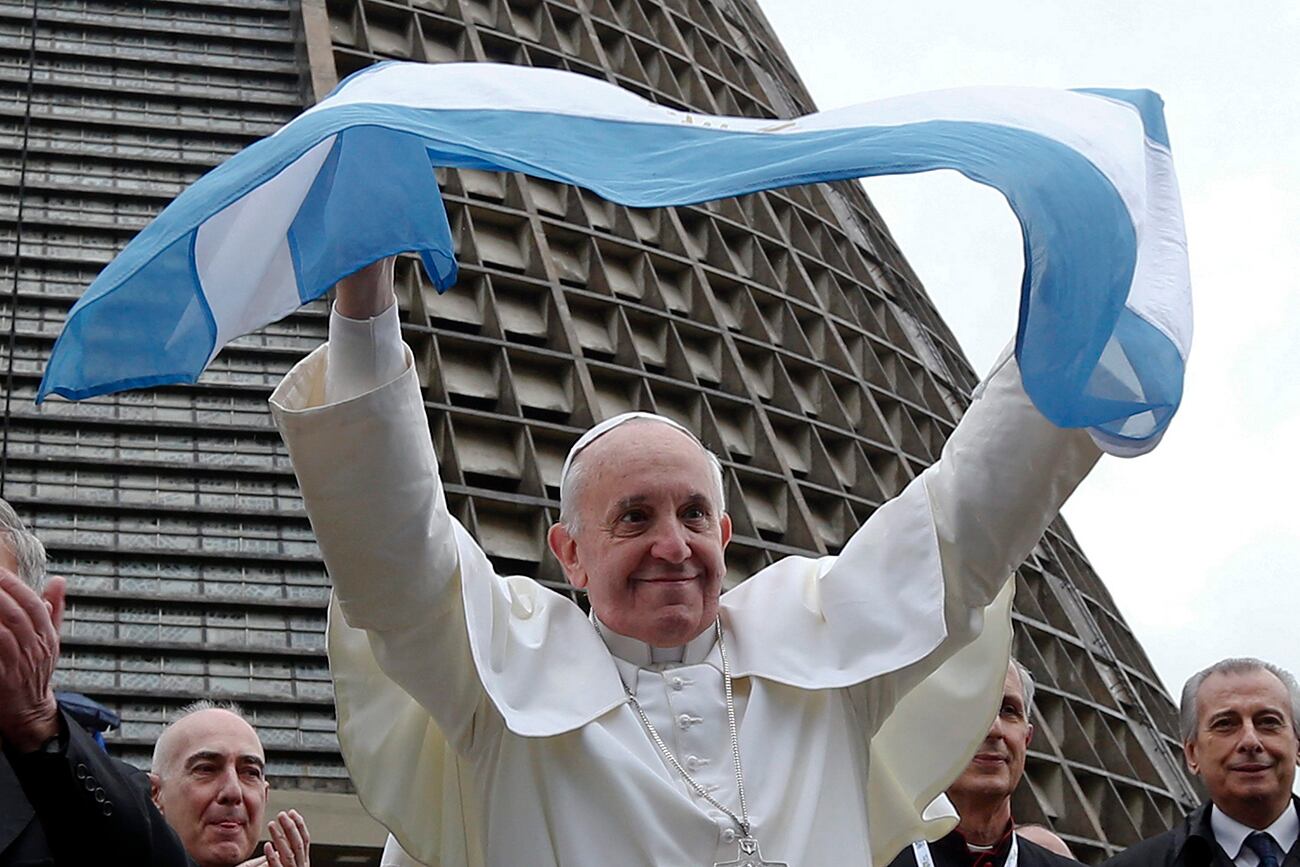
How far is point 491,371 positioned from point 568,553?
16.5m

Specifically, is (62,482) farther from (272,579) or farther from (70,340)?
(70,340)

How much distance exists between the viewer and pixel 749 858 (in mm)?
2939

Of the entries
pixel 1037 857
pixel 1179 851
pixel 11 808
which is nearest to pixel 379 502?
pixel 11 808

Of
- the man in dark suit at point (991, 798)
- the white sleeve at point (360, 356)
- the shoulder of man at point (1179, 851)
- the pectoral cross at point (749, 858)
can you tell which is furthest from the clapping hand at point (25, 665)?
the shoulder of man at point (1179, 851)

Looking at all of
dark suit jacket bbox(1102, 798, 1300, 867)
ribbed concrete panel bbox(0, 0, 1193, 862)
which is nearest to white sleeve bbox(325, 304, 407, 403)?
dark suit jacket bbox(1102, 798, 1300, 867)

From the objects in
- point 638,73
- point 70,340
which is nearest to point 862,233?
point 638,73

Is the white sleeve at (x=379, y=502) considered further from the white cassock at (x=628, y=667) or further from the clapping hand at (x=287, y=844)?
the clapping hand at (x=287, y=844)

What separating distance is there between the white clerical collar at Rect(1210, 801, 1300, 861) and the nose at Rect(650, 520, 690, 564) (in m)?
2.09

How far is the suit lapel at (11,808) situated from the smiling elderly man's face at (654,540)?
988 mm

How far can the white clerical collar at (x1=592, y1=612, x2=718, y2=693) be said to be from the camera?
322 cm

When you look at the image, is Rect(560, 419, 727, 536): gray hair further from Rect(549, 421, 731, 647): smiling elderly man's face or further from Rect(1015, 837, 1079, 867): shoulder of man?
Rect(1015, 837, 1079, 867): shoulder of man

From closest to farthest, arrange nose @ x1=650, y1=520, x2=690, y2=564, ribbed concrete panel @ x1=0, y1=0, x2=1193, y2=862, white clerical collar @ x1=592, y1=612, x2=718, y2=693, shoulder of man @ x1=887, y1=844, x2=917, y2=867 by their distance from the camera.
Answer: nose @ x1=650, y1=520, x2=690, y2=564 < white clerical collar @ x1=592, y1=612, x2=718, y2=693 < shoulder of man @ x1=887, y1=844, x2=917, y2=867 < ribbed concrete panel @ x1=0, y1=0, x2=1193, y2=862

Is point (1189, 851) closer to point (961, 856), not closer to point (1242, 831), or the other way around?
point (1242, 831)

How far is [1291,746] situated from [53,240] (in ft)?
49.3
